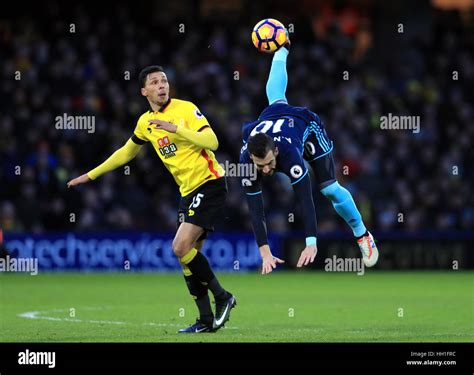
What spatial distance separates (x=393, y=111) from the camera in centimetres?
2688

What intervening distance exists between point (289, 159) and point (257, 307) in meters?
4.99

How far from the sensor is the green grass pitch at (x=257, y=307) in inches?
485

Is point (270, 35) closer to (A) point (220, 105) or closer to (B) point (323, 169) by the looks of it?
(B) point (323, 169)

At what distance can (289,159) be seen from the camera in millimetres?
11758

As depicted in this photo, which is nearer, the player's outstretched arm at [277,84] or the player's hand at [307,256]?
the player's hand at [307,256]

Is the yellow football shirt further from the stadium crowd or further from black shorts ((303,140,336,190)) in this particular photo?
the stadium crowd

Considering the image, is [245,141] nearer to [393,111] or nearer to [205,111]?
[205,111]

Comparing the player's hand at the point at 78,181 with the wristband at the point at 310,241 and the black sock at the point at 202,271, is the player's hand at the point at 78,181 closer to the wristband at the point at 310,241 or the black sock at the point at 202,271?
the black sock at the point at 202,271

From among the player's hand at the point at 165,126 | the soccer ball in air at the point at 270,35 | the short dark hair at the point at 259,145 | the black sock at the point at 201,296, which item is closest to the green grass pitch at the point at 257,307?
the black sock at the point at 201,296

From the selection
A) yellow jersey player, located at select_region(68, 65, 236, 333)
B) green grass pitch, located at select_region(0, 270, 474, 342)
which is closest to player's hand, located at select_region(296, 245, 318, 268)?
green grass pitch, located at select_region(0, 270, 474, 342)

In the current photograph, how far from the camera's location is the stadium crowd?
24.2 metres

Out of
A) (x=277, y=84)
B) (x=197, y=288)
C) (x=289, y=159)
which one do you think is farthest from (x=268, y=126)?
(x=197, y=288)

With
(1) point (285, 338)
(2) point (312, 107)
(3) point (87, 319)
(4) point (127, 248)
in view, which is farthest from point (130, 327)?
(2) point (312, 107)

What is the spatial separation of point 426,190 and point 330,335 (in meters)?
13.8
